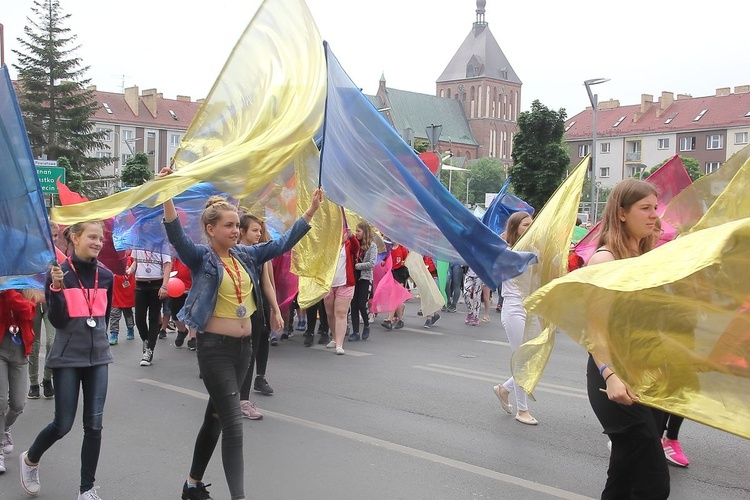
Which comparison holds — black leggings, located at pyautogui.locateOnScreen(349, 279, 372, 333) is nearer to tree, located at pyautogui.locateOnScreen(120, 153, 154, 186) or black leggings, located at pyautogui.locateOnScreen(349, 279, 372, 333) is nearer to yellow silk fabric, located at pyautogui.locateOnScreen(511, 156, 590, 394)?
yellow silk fabric, located at pyautogui.locateOnScreen(511, 156, 590, 394)

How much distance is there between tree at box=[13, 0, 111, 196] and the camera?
5781 centimetres

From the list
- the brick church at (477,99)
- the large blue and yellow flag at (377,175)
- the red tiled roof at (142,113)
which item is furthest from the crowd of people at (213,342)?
the brick church at (477,99)

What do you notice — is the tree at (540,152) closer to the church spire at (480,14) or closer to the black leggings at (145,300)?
the black leggings at (145,300)

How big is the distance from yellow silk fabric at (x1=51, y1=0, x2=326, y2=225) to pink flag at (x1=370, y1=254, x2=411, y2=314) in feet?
22.9

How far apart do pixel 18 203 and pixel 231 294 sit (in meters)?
1.33

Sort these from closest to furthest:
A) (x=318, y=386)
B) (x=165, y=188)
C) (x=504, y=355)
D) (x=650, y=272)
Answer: (x=650, y=272) → (x=165, y=188) → (x=318, y=386) → (x=504, y=355)

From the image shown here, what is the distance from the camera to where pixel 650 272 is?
253 centimetres

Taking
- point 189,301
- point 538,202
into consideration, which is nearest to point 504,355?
point 189,301

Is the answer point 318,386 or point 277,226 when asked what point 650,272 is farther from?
point 318,386

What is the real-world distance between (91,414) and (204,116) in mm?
2799

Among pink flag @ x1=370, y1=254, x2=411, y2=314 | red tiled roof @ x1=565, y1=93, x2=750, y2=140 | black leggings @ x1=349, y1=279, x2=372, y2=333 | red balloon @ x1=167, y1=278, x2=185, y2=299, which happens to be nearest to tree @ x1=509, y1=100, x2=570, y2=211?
pink flag @ x1=370, y1=254, x2=411, y2=314

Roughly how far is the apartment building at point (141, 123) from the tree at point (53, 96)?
83.6ft

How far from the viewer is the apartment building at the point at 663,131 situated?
73.8m

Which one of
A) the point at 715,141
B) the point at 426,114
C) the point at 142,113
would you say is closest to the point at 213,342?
the point at 715,141
